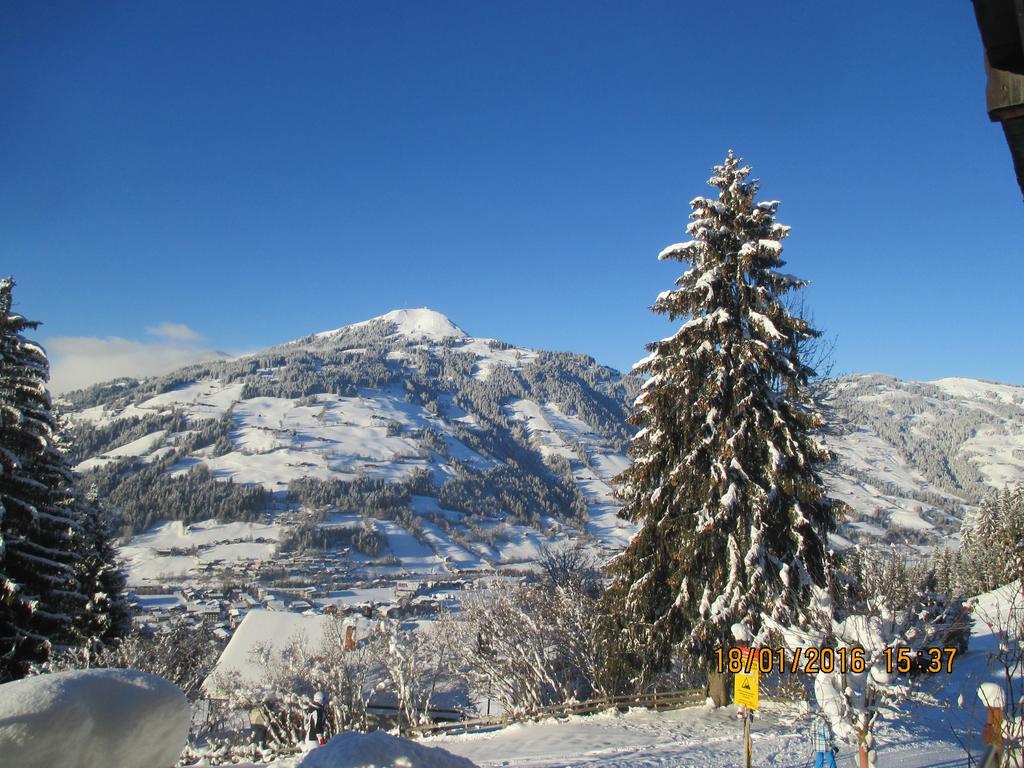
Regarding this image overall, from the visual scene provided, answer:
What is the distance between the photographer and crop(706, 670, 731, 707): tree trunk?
16.8 meters

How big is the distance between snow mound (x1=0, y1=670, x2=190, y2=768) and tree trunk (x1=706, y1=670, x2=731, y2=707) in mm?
13849

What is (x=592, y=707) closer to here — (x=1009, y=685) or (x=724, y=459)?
(x=724, y=459)

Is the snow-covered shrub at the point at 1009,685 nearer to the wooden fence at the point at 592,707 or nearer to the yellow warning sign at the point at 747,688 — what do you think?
the yellow warning sign at the point at 747,688

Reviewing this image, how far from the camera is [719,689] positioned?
1688 centimetres

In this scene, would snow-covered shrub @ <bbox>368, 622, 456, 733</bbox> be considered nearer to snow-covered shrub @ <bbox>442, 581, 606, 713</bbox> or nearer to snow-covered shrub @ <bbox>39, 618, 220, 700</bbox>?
snow-covered shrub @ <bbox>442, 581, 606, 713</bbox>

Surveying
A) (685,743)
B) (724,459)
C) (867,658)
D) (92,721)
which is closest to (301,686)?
(685,743)

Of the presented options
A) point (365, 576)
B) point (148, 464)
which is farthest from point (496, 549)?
point (148, 464)

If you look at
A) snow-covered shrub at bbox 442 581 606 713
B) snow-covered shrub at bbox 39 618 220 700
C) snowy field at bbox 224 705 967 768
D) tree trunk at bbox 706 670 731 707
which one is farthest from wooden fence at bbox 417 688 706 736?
snow-covered shrub at bbox 39 618 220 700

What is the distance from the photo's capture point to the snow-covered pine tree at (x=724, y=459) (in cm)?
1423

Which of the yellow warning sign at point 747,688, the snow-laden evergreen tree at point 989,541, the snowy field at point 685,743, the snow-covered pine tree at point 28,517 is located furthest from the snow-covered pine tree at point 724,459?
the snow-laden evergreen tree at point 989,541

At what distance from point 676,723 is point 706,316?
1132 centimetres

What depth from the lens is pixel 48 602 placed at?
17406mm

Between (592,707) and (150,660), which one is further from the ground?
(150,660)

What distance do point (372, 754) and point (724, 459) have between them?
35.2 ft
